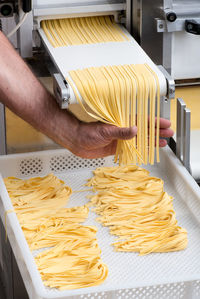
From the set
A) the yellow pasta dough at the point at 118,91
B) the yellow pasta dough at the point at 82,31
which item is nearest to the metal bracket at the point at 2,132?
the yellow pasta dough at the point at 82,31

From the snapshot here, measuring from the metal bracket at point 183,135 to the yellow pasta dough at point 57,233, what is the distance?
0.48 meters

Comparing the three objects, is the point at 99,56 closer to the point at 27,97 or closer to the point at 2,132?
the point at 27,97

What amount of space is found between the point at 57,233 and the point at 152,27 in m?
0.94

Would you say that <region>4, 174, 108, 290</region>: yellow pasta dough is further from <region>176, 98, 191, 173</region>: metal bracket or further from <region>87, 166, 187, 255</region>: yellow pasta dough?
<region>176, 98, 191, 173</region>: metal bracket

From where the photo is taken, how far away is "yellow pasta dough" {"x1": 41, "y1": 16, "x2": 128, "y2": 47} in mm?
2635

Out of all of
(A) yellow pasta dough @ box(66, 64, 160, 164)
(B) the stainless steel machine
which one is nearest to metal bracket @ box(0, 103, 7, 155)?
(B) the stainless steel machine

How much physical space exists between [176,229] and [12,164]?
82 centimetres

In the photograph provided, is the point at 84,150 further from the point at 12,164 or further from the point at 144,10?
the point at 144,10

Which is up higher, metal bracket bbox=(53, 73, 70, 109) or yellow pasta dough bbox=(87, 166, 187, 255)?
metal bracket bbox=(53, 73, 70, 109)

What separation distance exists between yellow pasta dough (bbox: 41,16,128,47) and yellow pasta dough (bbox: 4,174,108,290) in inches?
22.6

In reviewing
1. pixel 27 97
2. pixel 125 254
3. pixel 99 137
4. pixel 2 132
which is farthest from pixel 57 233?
pixel 2 132

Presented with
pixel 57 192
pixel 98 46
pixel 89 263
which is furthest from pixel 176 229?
pixel 98 46

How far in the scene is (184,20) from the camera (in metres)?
2.60

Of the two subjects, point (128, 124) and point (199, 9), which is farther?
point (199, 9)
